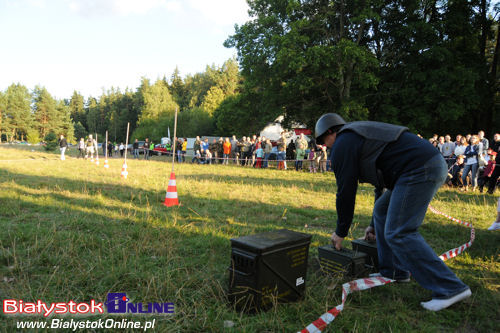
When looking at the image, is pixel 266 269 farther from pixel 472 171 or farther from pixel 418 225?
pixel 472 171

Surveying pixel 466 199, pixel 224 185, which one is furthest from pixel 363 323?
pixel 466 199

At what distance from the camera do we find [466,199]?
9.28 metres

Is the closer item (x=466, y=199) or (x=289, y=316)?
(x=289, y=316)

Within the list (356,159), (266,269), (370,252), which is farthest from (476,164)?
(266,269)

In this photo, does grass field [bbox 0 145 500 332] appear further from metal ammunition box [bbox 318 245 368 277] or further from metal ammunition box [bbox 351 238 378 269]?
metal ammunition box [bbox 351 238 378 269]

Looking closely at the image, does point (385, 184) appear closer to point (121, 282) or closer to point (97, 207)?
point (121, 282)

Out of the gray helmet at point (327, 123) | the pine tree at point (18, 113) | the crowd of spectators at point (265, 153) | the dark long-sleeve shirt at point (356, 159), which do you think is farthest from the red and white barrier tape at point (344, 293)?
the pine tree at point (18, 113)

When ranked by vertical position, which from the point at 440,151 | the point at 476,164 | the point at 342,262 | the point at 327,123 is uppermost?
the point at 327,123

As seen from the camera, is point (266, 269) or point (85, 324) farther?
point (266, 269)

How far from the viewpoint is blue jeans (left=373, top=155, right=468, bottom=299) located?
2795 millimetres

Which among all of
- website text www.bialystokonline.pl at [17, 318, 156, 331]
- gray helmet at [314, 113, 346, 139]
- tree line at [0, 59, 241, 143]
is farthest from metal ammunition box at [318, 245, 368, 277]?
tree line at [0, 59, 241, 143]

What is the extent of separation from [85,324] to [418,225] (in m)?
2.97

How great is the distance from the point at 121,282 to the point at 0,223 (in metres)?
3.15

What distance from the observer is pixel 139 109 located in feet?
253
